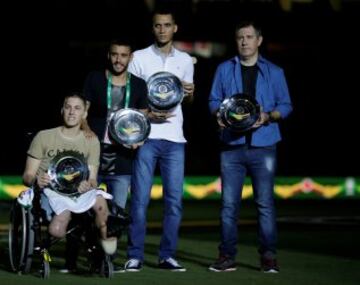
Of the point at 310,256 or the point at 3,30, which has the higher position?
the point at 3,30

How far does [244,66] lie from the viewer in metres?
10.1

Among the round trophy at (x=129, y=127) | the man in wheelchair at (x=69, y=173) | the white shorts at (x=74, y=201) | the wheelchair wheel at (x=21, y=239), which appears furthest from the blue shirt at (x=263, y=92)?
the wheelchair wheel at (x=21, y=239)

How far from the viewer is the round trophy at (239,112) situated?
9.82 meters

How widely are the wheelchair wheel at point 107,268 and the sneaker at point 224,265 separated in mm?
1042

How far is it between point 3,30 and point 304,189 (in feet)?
32.4

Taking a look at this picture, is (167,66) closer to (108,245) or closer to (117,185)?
(117,185)

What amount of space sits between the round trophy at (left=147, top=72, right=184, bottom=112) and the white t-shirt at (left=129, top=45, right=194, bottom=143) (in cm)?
8

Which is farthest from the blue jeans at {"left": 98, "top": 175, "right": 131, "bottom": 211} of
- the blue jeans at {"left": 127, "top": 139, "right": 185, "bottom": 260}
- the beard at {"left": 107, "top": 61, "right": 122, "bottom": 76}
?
the beard at {"left": 107, "top": 61, "right": 122, "bottom": 76}

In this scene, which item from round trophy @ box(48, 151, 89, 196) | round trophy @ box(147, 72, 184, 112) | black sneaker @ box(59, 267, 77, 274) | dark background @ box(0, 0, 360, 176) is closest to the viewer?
round trophy @ box(48, 151, 89, 196)

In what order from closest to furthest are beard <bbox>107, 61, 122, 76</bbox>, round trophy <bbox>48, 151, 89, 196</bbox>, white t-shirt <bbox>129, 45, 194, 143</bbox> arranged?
round trophy <bbox>48, 151, 89, 196</bbox> → beard <bbox>107, 61, 122, 76</bbox> → white t-shirt <bbox>129, 45, 194, 143</bbox>

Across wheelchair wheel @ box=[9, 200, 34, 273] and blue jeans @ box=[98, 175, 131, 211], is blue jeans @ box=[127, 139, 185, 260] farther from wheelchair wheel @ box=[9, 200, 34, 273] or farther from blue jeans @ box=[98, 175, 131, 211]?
wheelchair wheel @ box=[9, 200, 34, 273]

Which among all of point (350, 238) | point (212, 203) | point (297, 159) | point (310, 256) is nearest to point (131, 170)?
point (310, 256)

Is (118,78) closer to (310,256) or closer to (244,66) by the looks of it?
(244,66)

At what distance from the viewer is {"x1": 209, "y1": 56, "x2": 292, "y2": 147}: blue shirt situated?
32.7 feet
